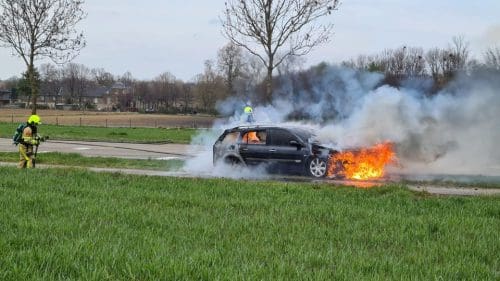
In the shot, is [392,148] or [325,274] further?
[392,148]

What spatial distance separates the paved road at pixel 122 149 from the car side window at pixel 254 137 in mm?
6182

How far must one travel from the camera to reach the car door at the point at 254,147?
16.8 m

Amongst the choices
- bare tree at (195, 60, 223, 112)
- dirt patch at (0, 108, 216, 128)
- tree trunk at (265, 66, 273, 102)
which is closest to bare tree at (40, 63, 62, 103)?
dirt patch at (0, 108, 216, 128)

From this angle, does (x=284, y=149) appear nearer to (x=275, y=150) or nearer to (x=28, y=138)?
(x=275, y=150)

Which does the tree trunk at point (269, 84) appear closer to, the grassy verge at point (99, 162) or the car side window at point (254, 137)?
the grassy verge at point (99, 162)

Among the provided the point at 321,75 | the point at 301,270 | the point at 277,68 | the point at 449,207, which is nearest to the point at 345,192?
the point at 449,207

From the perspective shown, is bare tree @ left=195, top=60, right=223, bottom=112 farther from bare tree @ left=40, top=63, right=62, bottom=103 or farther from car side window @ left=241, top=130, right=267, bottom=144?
bare tree @ left=40, top=63, right=62, bottom=103

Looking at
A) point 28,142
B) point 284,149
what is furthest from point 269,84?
point 28,142

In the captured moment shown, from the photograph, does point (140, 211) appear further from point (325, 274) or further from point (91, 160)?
point (91, 160)

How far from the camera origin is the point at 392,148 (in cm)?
1722

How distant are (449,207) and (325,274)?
540 cm

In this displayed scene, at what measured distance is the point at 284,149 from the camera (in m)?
16.5

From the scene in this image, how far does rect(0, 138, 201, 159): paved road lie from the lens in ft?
77.2

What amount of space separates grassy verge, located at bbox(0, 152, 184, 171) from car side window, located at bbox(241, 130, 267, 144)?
2.74 m
